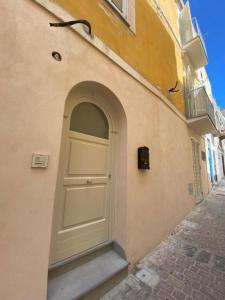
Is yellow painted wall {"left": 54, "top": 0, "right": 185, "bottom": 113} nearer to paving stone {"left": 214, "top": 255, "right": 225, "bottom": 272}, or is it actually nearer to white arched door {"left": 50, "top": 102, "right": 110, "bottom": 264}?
white arched door {"left": 50, "top": 102, "right": 110, "bottom": 264}

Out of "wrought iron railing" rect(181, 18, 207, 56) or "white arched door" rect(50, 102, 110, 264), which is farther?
"wrought iron railing" rect(181, 18, 207, 56)

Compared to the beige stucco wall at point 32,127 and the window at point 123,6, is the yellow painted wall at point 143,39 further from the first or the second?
the beige stucco wall at point 32,127

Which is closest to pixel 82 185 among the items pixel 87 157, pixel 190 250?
pixel 87 157

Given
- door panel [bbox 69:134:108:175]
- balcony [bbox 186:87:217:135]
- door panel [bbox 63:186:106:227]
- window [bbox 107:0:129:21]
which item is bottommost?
door panel [bbox 63:186:106:227]

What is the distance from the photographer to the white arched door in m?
1.96

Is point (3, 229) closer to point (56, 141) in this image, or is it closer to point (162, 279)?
point (56, 141)

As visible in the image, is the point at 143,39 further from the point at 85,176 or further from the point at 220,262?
the point at 220,262

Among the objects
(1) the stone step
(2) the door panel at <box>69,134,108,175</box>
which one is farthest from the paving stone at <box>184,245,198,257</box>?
(2) the door panel at <box>69,134,108,175</box>

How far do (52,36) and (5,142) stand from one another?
4.77ft

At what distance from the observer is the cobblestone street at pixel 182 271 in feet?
6.23

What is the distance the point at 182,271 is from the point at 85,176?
2.18 metres

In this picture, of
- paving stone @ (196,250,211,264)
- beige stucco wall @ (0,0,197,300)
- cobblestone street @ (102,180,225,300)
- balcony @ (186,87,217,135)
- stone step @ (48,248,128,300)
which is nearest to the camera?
beige stucco wall @ (0,0,197,300)

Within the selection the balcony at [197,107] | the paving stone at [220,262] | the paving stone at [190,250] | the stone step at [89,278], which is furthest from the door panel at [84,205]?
the balcony at [197,107]

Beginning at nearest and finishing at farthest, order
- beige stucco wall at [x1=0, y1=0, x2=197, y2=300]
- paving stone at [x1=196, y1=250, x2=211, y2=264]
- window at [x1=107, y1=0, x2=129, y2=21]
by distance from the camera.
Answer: beige stucco wall at [x1=0, y1=0, x2=197, y2=300] → paving stone at [x1=196, y1=250, x2=211, y2=264] → window at [x1=107, y1=0, x2=129, y2=21]
